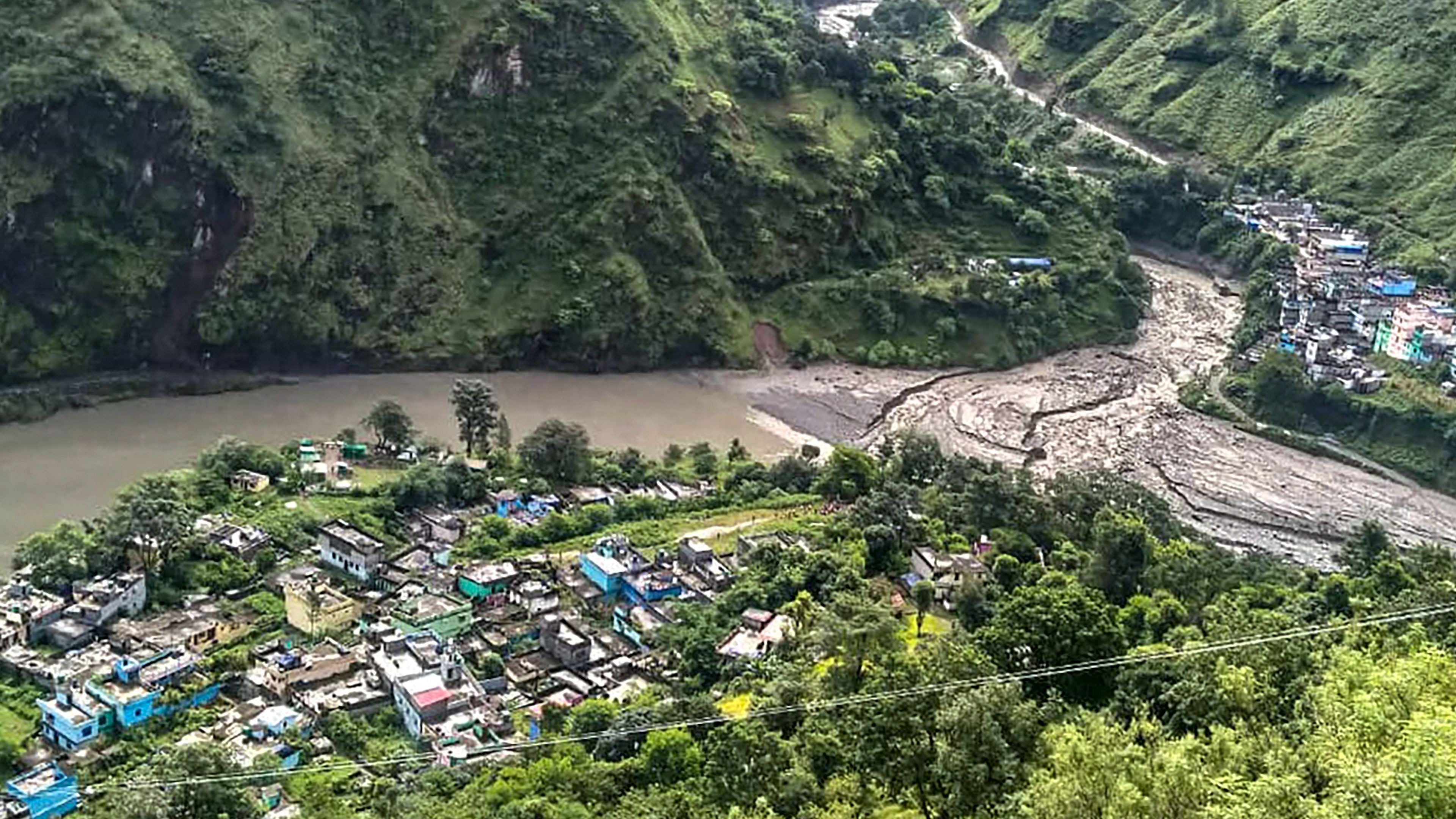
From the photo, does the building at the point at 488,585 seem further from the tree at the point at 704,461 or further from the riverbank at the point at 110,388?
the riverbank at the point at 110,388

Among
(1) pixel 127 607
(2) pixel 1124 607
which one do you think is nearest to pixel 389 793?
(1) pixel 127 607

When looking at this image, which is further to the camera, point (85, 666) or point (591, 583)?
point (591, 583)

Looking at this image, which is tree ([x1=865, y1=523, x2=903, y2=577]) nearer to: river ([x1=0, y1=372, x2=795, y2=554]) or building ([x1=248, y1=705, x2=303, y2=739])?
river ([x1=0, y1=372, x2=795, y2=554])

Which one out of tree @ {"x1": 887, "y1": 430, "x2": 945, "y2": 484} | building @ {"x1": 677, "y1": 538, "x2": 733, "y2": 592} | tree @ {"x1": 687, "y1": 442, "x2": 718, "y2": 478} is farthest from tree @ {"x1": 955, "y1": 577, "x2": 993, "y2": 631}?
tree @ {"x1": 687, "y1": 442, "x2": 718, "y2": 478}

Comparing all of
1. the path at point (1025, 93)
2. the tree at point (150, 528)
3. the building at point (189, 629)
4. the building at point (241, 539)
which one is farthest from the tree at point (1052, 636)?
the path at point (1025, 93)

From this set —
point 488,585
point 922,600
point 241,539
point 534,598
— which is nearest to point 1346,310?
point 922,600

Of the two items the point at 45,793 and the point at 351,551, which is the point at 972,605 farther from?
the point at 45,793

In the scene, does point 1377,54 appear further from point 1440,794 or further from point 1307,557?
point 1440,794
